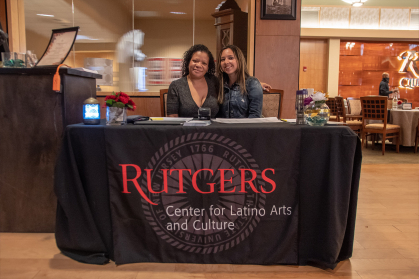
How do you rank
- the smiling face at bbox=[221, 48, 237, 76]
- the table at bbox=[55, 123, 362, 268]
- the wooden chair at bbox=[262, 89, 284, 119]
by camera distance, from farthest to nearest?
the wooden chair at bbox=[262, 89, 284, 119], the smiling face at bbox=[221, 48, 237, 76], the table at bbox=[55, 123, 362, 268]

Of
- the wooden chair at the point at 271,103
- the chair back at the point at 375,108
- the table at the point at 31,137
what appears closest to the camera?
the table at the point at 31,137

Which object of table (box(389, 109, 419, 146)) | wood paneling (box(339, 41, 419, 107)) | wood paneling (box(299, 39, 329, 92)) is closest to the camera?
table (box(389, 109, 419, 146))

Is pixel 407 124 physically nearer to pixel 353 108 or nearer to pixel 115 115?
pixel 353 108

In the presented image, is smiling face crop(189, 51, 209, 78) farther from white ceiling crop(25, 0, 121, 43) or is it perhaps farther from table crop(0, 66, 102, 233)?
white ceiling crop(25, 0, 121, 43)

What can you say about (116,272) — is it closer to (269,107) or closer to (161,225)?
(161,225)

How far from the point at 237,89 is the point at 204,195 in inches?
41.6

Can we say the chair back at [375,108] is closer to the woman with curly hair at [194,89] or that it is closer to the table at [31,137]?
the woman with curly hair at [194,89]

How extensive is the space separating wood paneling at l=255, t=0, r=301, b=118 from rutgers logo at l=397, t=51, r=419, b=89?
25.2ft

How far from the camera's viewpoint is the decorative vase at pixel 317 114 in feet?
4.95

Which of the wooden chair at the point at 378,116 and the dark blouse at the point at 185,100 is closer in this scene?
the dark blouse at the point at 185,100

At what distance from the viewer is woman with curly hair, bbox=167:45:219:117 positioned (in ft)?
7.45

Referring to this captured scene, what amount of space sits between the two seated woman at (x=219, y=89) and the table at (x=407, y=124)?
417 cm

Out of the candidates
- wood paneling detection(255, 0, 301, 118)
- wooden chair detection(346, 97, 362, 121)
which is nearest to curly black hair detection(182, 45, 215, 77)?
wood paneling detection(255, 0, 301, 118)

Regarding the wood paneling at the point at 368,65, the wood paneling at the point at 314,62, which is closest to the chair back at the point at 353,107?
the wood paneling at the point at 314,62
